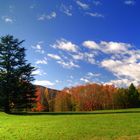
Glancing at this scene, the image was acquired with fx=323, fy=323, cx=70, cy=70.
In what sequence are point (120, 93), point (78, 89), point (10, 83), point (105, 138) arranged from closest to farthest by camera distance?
point (105, 138), point (10, 83), point (120, 93), point (78, 89)

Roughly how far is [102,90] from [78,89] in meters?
13.6

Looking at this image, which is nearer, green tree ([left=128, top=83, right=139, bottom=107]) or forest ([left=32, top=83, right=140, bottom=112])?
green tree ([left=128, top=83, right=139, bottom=107])

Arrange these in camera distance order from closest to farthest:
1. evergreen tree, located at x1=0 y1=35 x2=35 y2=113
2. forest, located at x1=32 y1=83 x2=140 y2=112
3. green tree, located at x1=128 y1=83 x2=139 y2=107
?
1. evergreen tree, located at x1=0 y1=35 x2=35 y2=113
2. green tree, located at x1=128 y1=83 x2=139 y2=107
3. forest, located at x1=32 y1=83 x2=140 y2=112

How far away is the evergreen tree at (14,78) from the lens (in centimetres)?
5694

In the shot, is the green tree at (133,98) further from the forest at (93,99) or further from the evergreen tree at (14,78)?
the evergreen tree at (14,78)

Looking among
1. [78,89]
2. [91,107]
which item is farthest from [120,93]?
[78,89]

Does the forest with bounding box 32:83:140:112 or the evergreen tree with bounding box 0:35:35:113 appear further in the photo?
the forest with bounding box 32:83:140:112

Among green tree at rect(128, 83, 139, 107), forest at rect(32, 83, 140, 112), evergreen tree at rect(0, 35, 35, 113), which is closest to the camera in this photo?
evergreen tree at rect(0, 35, 35, 113)

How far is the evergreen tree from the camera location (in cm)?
5694

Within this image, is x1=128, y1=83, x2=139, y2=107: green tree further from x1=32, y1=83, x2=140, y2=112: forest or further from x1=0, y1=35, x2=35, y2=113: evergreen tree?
x1=0, y1=35, x2=35, y2=113: evergreen tree

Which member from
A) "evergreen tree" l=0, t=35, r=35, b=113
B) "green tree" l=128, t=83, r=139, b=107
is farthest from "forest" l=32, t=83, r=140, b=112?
"evergreen tree" l=0, t=35, r=35, b=113

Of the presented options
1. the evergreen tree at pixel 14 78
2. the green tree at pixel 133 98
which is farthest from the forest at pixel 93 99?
the evergreen tree at pixel 14 78

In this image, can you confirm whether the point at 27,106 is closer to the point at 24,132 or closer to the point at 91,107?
the point at 24,132

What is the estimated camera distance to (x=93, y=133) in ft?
70.8
